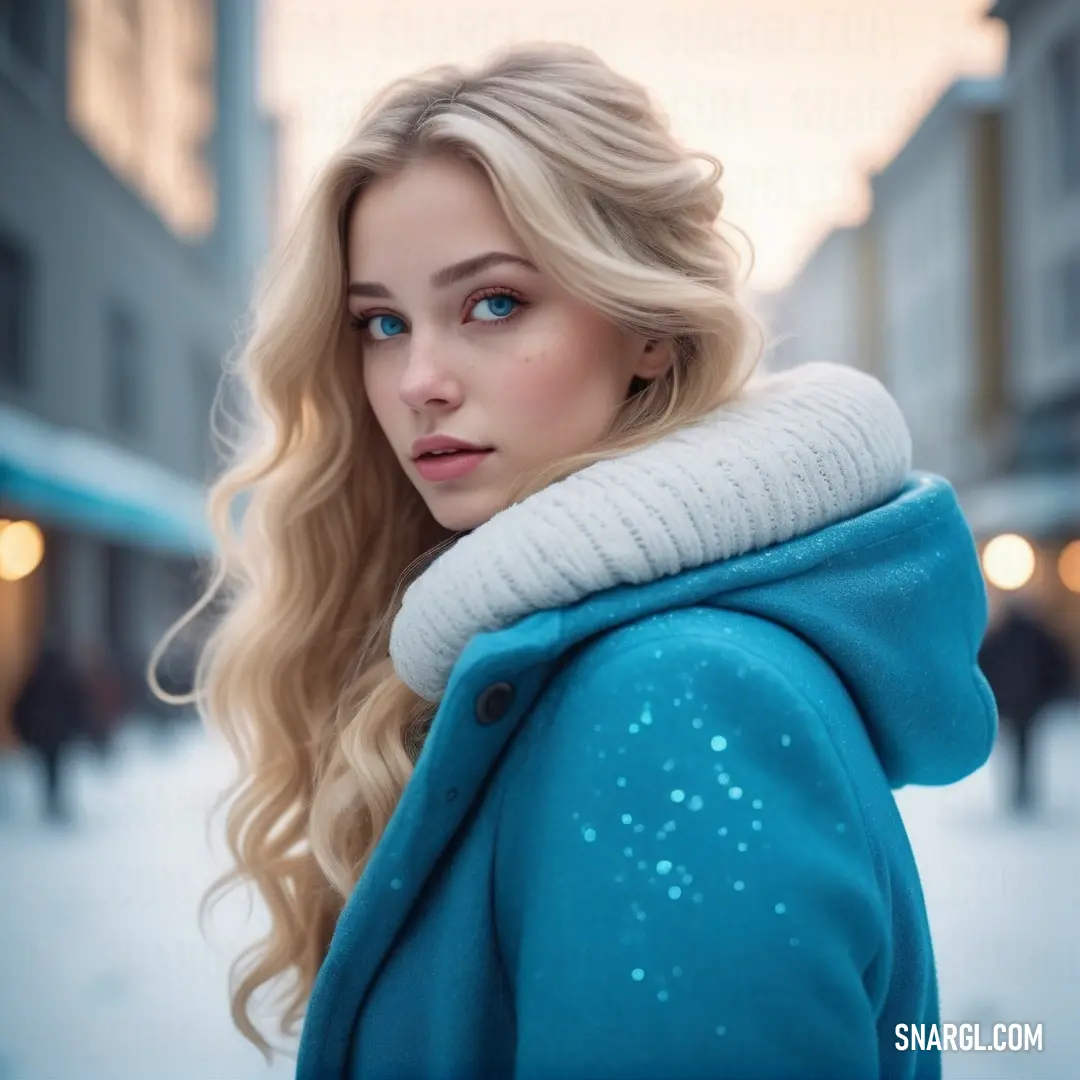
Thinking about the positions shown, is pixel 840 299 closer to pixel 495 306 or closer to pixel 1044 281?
pixel 1044 281

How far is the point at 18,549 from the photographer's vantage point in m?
8.65

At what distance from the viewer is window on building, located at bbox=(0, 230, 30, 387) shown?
1080cm

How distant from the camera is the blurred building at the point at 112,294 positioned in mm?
10641

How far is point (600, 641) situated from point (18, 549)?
888cm

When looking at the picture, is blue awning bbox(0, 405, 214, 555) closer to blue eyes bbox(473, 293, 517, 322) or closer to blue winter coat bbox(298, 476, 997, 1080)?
blue eyes bbox(473, 293, 517, 322)

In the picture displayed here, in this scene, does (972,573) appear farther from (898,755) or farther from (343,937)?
(343,937)

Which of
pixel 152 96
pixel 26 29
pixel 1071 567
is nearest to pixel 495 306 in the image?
pixel 26 29

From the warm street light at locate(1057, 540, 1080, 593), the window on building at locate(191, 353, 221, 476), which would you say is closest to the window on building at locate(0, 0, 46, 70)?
the window on building at locate(191, 353, 221, 476)

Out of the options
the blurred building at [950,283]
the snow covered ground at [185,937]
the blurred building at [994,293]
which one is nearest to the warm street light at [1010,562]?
the snow covered ground at [185,937]

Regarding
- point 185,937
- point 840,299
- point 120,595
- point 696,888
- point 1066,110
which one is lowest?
point 120,595

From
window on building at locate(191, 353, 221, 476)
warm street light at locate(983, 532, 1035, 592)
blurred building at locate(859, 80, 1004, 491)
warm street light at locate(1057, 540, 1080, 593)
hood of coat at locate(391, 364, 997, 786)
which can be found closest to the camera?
hood of coat at locate(391, 364, 997, 786)

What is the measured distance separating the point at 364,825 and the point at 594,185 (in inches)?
31.4

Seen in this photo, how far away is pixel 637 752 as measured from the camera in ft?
2.66

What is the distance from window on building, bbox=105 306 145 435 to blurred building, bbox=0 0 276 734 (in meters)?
0.03
